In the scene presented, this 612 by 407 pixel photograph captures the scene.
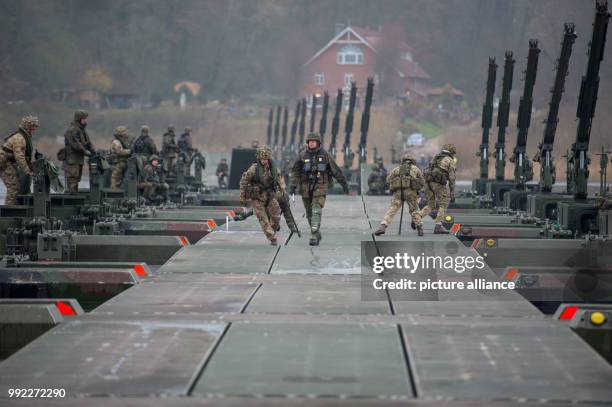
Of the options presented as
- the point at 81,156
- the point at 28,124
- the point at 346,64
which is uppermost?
the point at 346,64

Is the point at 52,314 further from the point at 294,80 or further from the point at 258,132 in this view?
the point at 294,80

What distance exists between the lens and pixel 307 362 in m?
12.1

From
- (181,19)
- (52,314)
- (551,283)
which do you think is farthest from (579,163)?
(181,19)

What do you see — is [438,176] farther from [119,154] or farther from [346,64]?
[346,64]

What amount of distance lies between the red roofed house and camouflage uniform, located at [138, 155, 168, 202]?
98.9 meters

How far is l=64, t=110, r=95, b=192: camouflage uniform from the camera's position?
1083 inches

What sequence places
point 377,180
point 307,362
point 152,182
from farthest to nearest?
point 377,180 < point 152,182 < point 307,362

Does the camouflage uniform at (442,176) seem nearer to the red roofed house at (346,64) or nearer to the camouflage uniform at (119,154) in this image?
the camouflage uniform at (119,154)

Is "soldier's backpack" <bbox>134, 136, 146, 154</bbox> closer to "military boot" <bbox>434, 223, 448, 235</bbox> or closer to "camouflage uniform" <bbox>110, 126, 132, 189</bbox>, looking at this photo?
"camouflage uniform" <bbox>110, 126, 132, 189</bbox>

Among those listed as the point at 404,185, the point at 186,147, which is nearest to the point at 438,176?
the point at 404,185

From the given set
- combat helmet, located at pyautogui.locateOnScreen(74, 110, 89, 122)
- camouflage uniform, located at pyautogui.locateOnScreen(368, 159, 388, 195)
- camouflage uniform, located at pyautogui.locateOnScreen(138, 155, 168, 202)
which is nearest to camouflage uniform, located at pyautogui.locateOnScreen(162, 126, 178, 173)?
camouflage uniform, located at pyautogui.locateOnScreen(138, 155, 168, 202)

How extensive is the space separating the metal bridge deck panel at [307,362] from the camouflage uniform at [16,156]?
992cm

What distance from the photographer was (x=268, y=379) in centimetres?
1139

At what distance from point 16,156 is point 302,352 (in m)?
11.7
